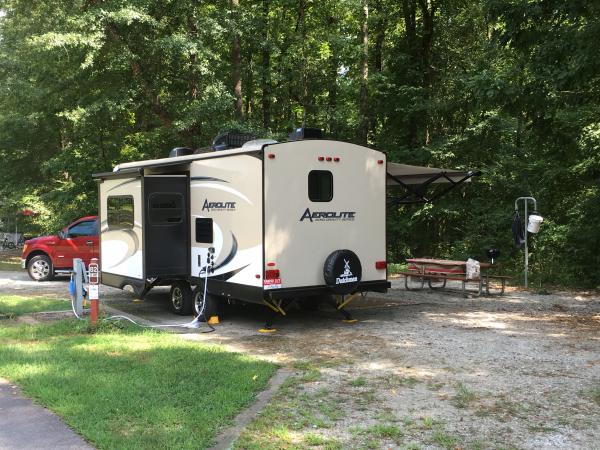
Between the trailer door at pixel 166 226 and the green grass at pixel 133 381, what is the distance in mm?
1857

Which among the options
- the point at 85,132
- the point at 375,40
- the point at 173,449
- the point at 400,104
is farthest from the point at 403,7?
the point at 173,449

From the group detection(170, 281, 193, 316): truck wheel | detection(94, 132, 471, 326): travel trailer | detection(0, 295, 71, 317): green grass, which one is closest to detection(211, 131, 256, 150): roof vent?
detection(94, 132, 471, 326): travel trailer

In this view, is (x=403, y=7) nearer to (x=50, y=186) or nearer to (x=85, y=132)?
(x=85, y=132)

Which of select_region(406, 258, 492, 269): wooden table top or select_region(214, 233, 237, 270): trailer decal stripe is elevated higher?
select_region(214, 233, 237, 270): trailer decal stripe

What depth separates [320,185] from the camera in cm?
905

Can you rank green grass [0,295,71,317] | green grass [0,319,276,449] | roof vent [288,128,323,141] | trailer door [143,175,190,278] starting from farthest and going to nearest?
green grass [0,295,71,317]
trailer door [143,175,190,278]
roof vent [288,128,323,141]
green grass [0,319,276,449]

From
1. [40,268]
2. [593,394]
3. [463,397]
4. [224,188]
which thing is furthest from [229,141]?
[40,268]

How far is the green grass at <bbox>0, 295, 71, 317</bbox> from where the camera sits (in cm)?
1021

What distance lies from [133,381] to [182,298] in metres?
4.65

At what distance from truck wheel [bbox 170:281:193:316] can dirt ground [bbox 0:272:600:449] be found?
0.27 m

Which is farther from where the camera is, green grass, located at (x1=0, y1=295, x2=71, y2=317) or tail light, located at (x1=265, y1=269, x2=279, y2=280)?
green grass, located at (x1=0, y1=295, x2=71, y2=317)

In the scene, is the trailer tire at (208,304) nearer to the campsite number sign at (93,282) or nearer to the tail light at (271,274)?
the tail light at (271,274)

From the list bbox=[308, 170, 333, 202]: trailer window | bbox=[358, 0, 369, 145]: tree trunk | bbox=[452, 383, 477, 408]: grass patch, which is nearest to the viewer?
bbox=[452, 383, 477, 408]: grass patch

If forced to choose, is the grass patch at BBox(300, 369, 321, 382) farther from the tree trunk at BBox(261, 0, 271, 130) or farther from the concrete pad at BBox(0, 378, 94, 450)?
the tree trunk at BBox(261, 0, 271, 130)
